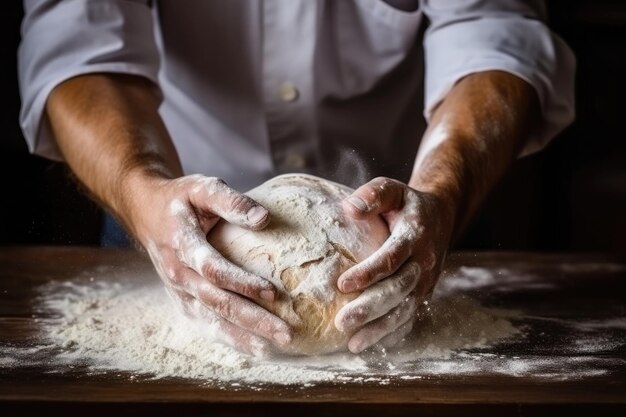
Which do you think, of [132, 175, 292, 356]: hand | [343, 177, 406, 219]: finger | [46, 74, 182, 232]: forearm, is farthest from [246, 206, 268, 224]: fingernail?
[46, 74, 182, 232]: forearm

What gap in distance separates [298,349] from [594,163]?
1710 millimetres

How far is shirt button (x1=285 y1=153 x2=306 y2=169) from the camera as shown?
161 centimetres

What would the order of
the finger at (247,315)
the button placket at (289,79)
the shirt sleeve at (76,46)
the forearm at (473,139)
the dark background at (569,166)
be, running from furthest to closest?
the dark background at (569,166)
the button placket at (289,79)
the shirt sleeve at (76,46)
the forearm at (473,139)
the finger at (247,315)

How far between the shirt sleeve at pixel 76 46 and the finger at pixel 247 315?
1.96 ft

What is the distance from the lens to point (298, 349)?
96cm

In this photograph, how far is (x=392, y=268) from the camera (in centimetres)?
95

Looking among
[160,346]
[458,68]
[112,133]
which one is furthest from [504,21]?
[160,346]

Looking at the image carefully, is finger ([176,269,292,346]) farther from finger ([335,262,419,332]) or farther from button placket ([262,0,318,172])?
button placket ([262,0,318,172])

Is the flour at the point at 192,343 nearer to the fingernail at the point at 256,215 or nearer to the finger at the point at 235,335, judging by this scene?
the finger at the point at 235,335

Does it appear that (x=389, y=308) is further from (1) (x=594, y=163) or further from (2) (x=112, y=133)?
(1) (x=594, y=163)

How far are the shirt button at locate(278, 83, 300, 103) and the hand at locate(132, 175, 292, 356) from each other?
57 centimetres

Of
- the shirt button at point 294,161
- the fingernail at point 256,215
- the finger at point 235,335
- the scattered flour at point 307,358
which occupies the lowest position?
the shirt button at point 294,161

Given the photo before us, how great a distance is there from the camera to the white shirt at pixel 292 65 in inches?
56.1

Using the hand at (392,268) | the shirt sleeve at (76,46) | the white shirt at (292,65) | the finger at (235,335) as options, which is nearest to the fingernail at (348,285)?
the hand at (392,268)
